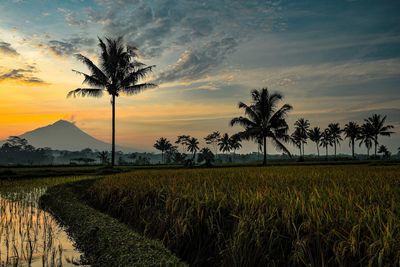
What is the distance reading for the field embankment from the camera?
13.8 feet

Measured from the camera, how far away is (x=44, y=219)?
26.4 feet

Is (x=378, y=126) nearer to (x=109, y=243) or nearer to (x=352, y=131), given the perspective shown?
(x=352, y=131)

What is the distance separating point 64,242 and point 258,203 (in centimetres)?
348

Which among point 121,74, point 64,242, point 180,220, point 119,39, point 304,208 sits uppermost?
point 119,39

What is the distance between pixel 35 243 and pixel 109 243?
157 centimetres

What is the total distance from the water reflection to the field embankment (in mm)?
226

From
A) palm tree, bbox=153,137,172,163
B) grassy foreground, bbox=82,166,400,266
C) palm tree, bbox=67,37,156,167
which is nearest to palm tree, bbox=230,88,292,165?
palm tree, bbox=67,37,156,167

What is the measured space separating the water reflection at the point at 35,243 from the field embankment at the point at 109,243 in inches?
8.9

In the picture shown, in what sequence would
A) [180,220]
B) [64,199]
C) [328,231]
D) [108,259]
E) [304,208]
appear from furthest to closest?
[64,199] → [180,220] → [108,259] → [304,208] → [328,231]

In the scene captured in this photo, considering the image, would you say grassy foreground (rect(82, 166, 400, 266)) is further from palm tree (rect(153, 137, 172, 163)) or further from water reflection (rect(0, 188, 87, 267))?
palm tree (rect(153, 137, 172, 163))

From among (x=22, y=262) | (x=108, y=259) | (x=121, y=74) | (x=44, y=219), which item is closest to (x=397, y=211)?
(x=108, y=259)

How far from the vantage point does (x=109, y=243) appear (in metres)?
5.15

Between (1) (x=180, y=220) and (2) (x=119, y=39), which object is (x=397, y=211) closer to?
(1) (x=180, y=220)

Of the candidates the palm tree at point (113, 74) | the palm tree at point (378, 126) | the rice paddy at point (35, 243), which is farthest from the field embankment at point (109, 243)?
the palm tree at point (378, 126)
